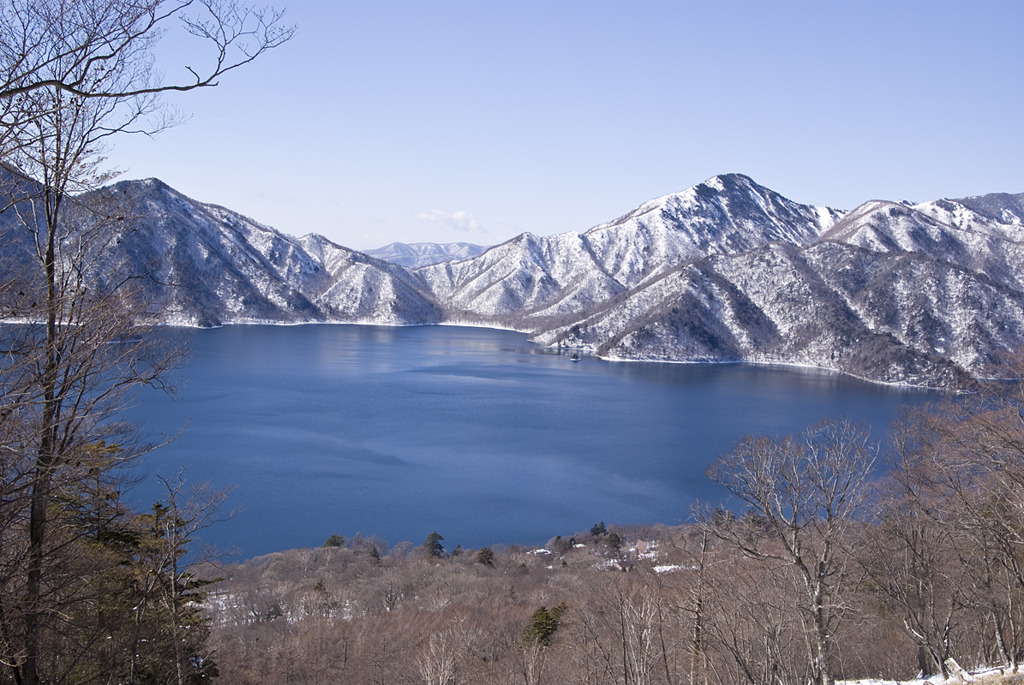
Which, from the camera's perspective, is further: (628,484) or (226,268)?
(226,268)

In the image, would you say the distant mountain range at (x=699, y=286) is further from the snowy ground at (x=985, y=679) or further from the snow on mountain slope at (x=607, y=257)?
the snowy ground at (x=985, y=679)

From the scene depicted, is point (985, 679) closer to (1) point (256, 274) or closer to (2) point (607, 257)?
(1) point (256, 274)

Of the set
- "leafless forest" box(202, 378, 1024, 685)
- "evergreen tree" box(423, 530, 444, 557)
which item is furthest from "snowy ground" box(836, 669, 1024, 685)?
"evergreen tree" box(423, 530, 444, 557)

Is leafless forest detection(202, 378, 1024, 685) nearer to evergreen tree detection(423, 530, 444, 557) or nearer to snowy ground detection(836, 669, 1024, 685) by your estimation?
evergreen tree detection(423, 530, 444, 557)

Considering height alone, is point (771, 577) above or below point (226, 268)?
below

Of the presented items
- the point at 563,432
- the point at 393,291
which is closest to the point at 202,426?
the point at 563,432

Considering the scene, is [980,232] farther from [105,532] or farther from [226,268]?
[105,532]

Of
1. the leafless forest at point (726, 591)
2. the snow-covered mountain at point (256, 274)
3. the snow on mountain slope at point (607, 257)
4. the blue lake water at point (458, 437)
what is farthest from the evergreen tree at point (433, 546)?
the snow on mountain slope at point (607, 257)
